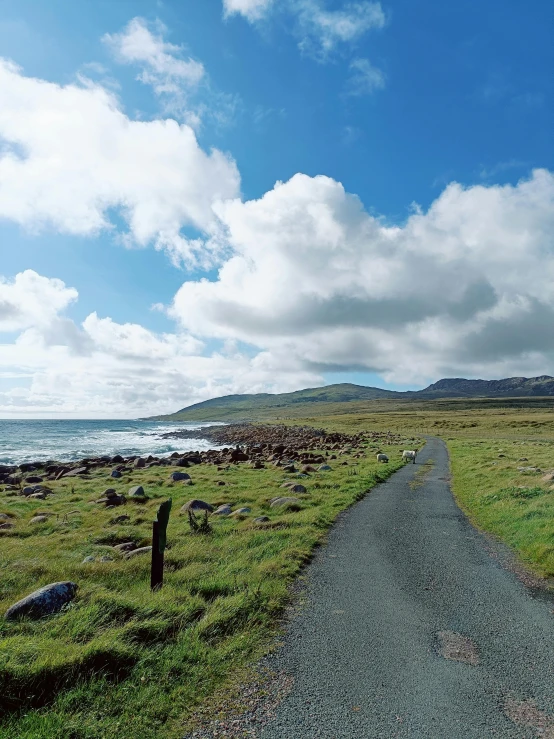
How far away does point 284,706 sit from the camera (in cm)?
567

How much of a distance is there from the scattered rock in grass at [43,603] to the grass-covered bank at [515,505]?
1162 cm

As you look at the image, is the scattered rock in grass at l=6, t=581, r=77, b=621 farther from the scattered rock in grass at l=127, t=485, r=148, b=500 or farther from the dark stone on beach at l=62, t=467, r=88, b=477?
the dark stone on beach at l=62, t=467, r=88, b=477

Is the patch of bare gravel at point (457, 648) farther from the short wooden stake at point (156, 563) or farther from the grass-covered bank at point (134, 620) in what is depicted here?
the short wooden stake at point (156, 563)

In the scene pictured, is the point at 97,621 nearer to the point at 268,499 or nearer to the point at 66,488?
the point at 268,499

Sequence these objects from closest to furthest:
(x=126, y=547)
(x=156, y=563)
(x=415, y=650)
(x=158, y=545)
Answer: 1. (x=415, y=650)
2. (x=158, y=545)
3. (x=156, y=563)
4. (x=126, y=547)

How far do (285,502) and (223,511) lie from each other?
9.72 ft

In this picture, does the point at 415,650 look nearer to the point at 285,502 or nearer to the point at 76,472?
the point at 285,502

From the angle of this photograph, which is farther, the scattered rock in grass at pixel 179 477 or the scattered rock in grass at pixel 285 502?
the scattered rock in grass at pixel 179 477

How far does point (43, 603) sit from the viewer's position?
7.96 m

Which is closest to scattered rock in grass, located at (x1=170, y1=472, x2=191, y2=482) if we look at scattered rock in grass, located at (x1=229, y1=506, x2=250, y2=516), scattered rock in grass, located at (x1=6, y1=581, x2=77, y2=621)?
scattered rock in grass, located at (x1=229, y1=506, x2=250, y2=516)

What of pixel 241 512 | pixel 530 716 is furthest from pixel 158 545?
pixel 241 512

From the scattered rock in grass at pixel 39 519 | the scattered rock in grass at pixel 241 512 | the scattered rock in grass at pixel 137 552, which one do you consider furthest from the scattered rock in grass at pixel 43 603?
the scattered rock in grass at pixel 39 519

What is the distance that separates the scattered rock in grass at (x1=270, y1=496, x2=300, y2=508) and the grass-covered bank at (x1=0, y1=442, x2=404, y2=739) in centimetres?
107

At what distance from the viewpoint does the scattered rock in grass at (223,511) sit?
1772 centimetres
